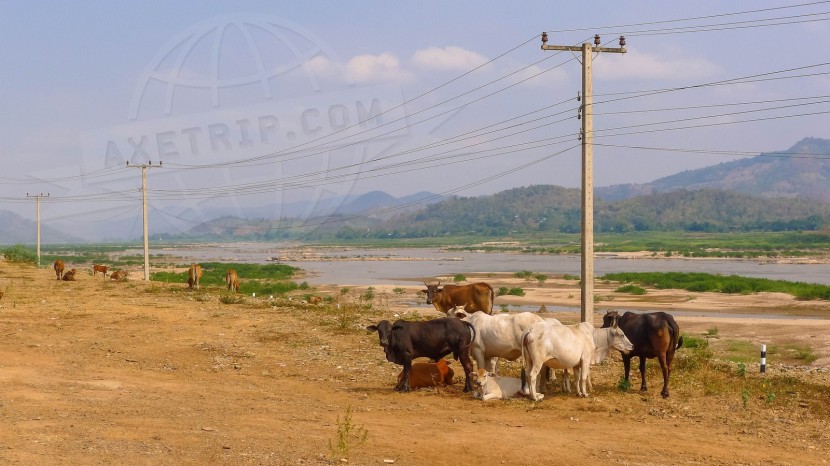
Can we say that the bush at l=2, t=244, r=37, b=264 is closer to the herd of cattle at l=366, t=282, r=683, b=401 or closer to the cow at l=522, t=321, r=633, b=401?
the herd of cattle at l=366, t=282, r=683, b=401

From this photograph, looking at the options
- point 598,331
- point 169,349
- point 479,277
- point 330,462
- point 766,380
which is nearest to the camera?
point 330,462

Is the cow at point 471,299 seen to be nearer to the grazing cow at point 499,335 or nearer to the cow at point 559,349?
the grazing cow at point 499,335

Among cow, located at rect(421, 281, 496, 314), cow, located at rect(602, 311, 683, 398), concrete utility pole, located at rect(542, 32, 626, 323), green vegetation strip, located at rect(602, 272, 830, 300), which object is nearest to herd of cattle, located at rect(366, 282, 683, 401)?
cow, located at rect(602, 311, 683, 398)

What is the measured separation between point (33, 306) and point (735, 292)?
3828 cm

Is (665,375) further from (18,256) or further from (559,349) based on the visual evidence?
(18,256)

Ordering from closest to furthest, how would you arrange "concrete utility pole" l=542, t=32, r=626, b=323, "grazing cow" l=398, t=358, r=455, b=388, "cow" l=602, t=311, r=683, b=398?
"cow" l=602, t=311, r=683, b=398, "grazing cow" l=398, t=358, r=455, b=388, "concrete utility pole" l=542, t=32, r=626, b=323

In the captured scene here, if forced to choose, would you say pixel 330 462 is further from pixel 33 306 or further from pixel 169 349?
pixel 33 306

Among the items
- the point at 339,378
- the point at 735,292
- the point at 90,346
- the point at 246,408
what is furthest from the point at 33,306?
the point at 735,292

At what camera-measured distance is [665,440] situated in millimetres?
11102

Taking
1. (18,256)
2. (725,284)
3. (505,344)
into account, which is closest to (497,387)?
(505,344)

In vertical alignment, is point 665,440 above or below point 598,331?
below

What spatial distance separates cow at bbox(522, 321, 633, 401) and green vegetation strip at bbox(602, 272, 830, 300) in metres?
33.6

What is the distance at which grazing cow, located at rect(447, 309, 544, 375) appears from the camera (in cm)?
1457

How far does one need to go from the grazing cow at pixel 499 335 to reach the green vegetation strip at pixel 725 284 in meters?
33.9
